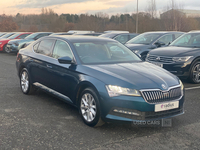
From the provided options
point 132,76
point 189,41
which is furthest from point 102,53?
point 189,41

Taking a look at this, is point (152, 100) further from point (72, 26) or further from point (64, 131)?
point (72, 26)

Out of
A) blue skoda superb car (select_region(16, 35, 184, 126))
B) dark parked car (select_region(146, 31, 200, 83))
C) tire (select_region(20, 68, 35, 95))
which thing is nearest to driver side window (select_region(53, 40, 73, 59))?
blue skoda superb car (select_region(16, 35, 184, 126))

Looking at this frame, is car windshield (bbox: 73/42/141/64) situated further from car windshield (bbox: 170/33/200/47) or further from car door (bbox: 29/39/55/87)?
car windshield (bbox: 170/33/200/47)

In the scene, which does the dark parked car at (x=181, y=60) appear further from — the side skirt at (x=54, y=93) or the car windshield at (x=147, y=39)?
the side skirt at (x=54, y=93)

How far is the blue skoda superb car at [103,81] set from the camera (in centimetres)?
384

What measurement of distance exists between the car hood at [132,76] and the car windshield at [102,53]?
1.08 feet

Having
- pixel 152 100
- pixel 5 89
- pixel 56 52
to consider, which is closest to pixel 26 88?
pixel 5 89

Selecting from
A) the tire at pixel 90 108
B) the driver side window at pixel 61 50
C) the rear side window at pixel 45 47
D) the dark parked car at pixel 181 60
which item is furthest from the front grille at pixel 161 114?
the dark parked car at pixel 181 60

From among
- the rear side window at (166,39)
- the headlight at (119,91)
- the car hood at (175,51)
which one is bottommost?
the headlight at (119,91)

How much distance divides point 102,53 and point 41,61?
1436 millimetres

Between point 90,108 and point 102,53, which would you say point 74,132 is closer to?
point 90,108

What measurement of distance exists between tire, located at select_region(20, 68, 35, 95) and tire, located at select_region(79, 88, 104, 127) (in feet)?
7.46

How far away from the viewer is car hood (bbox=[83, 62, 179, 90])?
394 cm

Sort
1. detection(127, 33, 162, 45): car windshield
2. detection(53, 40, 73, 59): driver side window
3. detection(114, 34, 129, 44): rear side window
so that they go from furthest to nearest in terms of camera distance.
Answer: detection(114, 34, 129, 44): rear side window, detection(127, 33, 162, 45): car windshield, detection(53, 40, 73, 59): driver side window
